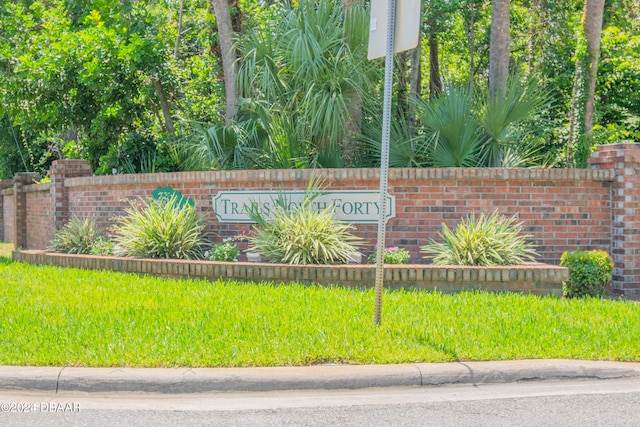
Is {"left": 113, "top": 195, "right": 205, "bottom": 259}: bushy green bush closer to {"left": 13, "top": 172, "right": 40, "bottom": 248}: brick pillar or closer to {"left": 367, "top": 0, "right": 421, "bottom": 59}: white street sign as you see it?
{"left": 367, "top": 0, "right": 421, "bottom": 59}: white street sign

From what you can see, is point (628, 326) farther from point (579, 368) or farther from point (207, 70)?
point (207, 70)

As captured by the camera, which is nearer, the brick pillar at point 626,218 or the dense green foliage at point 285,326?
the dense green foliage at point 285,326

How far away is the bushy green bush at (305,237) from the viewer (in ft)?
29.8

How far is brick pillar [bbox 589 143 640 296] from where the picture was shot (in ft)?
31.5

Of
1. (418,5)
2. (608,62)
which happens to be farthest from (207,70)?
(418,5)

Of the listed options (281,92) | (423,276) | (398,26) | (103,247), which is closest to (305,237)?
(423,276)

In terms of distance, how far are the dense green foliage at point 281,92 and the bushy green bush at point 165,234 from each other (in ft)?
4.92

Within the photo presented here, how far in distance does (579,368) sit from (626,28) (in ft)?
56.1

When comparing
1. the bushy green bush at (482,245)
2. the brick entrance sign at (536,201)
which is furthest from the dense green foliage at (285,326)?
the brick entrance sign at (536,201)

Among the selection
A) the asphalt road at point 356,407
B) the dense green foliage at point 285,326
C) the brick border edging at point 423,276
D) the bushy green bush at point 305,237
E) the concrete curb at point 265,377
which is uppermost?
the bushy green bush at point 305,237

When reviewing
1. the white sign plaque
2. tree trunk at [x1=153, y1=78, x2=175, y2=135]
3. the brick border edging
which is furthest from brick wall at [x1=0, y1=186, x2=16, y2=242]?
the brick border edging

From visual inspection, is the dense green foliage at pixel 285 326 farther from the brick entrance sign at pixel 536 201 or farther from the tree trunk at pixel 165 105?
the tree trunk at pixel 165 105

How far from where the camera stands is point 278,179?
1005 centimetres

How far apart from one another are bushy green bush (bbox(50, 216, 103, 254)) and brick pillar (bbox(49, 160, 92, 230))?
1.23 m
